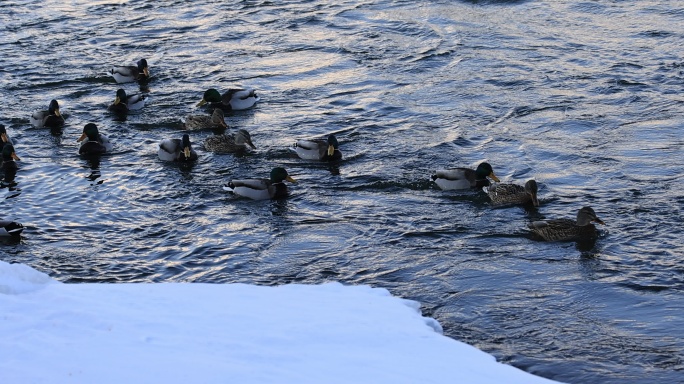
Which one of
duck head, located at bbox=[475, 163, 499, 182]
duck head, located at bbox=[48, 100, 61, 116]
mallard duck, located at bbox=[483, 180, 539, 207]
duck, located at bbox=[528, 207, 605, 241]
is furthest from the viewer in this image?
duck head, located at bbox=[48, 100, 61, 116]

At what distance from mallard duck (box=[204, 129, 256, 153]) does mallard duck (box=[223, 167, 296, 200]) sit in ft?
5.68

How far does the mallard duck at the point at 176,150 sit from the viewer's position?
1527 cm

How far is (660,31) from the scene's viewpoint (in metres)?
20.4

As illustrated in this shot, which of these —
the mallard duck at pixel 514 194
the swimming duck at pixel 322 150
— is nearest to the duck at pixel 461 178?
the mallard duck at pixel 514 194

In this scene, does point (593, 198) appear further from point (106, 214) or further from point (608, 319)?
point (106, 214)

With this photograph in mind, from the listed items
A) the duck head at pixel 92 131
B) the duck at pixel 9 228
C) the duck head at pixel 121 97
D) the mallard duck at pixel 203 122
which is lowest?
the duck at pixel 9 228

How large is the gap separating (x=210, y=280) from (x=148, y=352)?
3.42m

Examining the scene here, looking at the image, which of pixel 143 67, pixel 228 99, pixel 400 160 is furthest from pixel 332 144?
pixel 143 67

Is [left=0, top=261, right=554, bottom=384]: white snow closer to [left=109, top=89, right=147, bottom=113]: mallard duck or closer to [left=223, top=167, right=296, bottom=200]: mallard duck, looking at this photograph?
[left=223, top=167, right=296, bottom=200]: mallard duck

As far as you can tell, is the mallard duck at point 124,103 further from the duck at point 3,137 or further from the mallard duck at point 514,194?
the mallard duck at point 514,194

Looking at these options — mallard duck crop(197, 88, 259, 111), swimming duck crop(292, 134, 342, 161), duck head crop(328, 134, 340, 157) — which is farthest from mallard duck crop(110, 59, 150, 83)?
duck head crop(328, 134, 340, 157)

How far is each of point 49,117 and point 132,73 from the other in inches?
110

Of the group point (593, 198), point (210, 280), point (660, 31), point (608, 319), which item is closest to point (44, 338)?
point (210, 280)

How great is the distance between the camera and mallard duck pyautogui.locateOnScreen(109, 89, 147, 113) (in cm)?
1778
